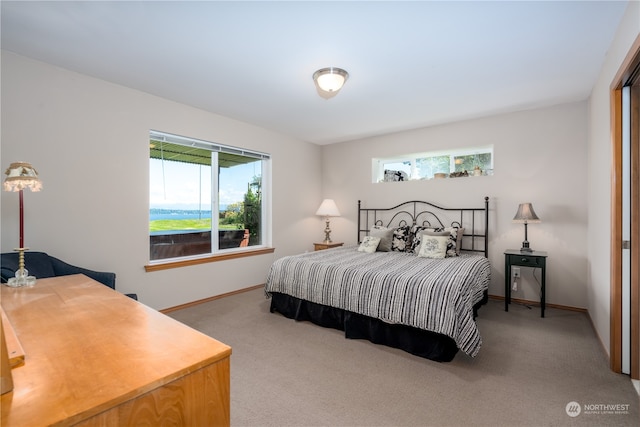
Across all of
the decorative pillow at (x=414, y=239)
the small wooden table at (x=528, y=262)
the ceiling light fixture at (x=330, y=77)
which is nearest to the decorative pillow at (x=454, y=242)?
the decorative pillow at (x=414, y=239)

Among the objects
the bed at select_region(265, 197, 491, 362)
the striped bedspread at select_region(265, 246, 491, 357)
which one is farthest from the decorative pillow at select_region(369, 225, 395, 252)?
the striped bedspread at select_region(265, 246, 491, 357)

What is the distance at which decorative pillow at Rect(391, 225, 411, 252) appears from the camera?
417cm

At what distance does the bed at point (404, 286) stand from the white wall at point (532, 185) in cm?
23

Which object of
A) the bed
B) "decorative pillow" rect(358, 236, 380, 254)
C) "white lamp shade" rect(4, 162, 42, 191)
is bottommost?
the bed

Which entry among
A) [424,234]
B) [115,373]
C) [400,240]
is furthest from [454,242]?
[115,373]

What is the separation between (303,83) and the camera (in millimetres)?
3023

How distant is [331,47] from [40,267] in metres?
2.84

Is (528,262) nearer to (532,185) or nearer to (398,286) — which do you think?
(532,185)

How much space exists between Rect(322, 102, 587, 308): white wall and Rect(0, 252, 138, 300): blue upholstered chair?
4021 millimetres

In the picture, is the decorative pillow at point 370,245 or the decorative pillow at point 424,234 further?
the decorative pillow at point 370,245

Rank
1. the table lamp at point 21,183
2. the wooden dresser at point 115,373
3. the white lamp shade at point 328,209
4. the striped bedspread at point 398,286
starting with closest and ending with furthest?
1. the wooden dresser at point 115,373
2. the table lamp at point 21,183
3. the striped bedspread at point 398,286
4. the white lamp shade at point 328,209

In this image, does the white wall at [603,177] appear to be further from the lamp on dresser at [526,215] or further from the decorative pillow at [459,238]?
the decorative pillow at [459,238]

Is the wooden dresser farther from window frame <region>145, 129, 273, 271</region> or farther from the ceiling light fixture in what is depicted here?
window frame <region>145, 129, 273, 271</region>

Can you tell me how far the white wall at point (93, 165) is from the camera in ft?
8.38
